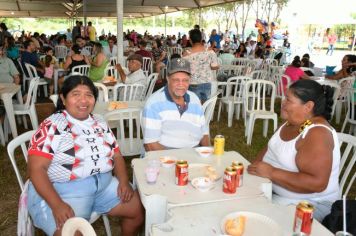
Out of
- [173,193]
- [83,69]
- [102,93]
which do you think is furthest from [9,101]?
[173,193]

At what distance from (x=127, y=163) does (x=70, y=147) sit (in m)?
1.97

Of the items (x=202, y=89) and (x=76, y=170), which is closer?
(x=76, y=170)

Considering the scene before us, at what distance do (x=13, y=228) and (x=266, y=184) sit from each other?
1975mm

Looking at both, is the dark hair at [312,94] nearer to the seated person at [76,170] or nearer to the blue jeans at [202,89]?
the seated person at [76,170]

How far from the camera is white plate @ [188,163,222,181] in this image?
1.76 meters

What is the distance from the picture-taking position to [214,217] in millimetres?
1358

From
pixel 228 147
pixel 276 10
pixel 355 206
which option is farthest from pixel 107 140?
pixel 276 10

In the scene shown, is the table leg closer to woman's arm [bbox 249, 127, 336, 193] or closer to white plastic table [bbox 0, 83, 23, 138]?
white plastic table [bbox 0, 83, 23, 138]

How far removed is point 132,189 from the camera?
2.09 meters

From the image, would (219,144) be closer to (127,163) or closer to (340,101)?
(127,163)

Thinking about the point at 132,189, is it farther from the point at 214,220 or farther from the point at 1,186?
the point at 1,186

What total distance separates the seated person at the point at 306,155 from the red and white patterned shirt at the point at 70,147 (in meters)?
0.87

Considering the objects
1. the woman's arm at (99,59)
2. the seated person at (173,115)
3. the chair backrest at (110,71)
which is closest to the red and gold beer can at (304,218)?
the seated person at (173,115)

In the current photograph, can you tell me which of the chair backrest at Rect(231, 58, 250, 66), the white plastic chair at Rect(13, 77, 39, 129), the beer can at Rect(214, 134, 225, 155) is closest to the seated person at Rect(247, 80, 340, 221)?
the beer can at Rect(214, 134, 225, 155)
